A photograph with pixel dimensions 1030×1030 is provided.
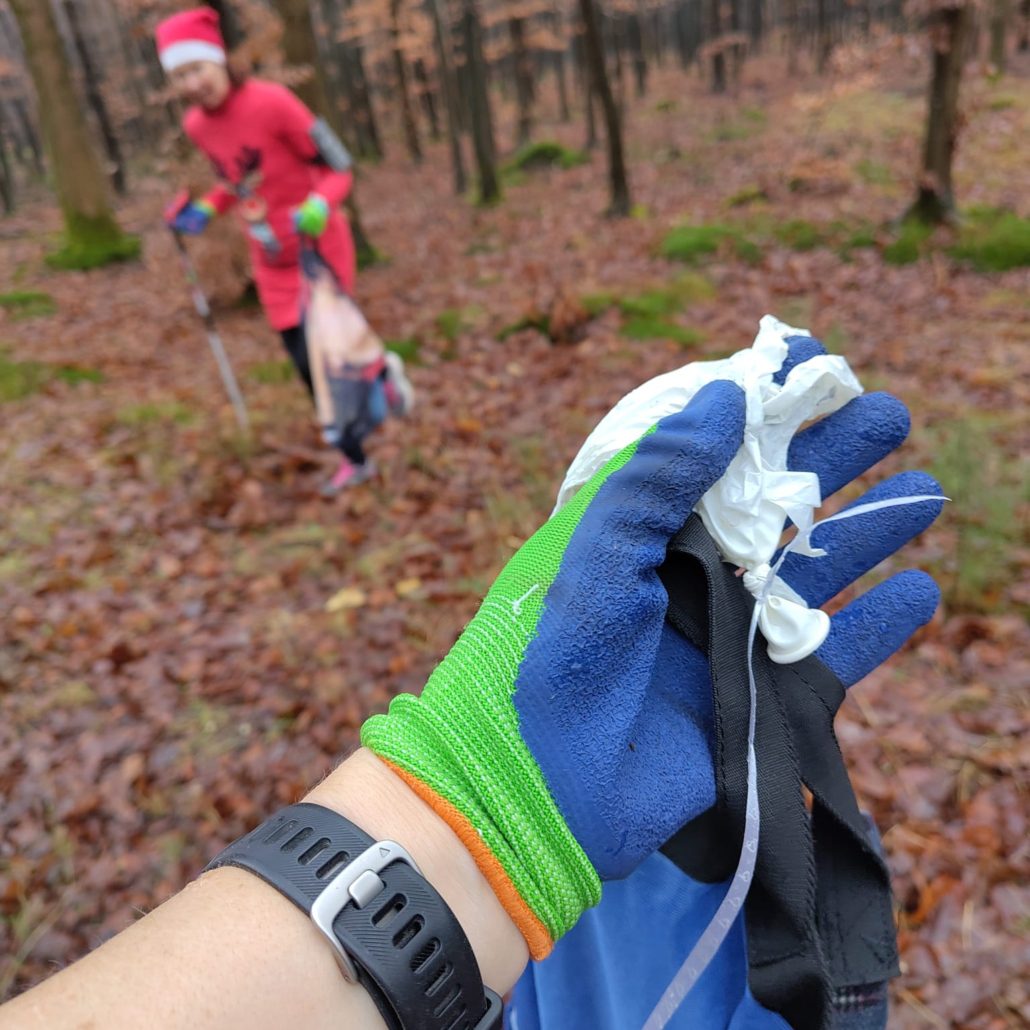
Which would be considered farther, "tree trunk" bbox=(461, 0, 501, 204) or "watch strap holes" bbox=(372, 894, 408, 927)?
"tree trunk" bbox=(461, 0, 501, 204)

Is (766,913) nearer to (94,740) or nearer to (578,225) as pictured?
(94,740)

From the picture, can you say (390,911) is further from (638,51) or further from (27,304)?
(638,51)

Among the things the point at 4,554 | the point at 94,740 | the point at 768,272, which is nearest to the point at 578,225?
the point at 768,272

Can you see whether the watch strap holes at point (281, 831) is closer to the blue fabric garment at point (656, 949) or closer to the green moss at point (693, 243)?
the blue fabric garment at point (656, 949)

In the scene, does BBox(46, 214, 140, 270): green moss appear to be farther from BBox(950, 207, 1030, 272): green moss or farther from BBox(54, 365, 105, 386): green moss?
BBox(950, 207, 1030, 272): green moss

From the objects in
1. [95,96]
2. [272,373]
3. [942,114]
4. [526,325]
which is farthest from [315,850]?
[95,96]

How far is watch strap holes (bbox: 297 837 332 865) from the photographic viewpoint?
3.18 feet

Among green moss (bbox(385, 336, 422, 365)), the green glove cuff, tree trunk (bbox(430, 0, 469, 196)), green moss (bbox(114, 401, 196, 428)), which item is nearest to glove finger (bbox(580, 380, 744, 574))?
the green glove cuff

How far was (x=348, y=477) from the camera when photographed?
4.90 m

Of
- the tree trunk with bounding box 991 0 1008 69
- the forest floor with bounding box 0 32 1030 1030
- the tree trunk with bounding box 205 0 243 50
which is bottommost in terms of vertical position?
the forest floor with bounding box 0 32 1030 1030

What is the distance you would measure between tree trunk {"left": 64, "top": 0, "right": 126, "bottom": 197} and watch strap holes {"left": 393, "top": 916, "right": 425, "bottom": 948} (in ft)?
75.3

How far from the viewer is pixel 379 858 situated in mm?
970

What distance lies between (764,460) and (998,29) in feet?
77.0

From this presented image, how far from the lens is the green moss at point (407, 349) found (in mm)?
6805
